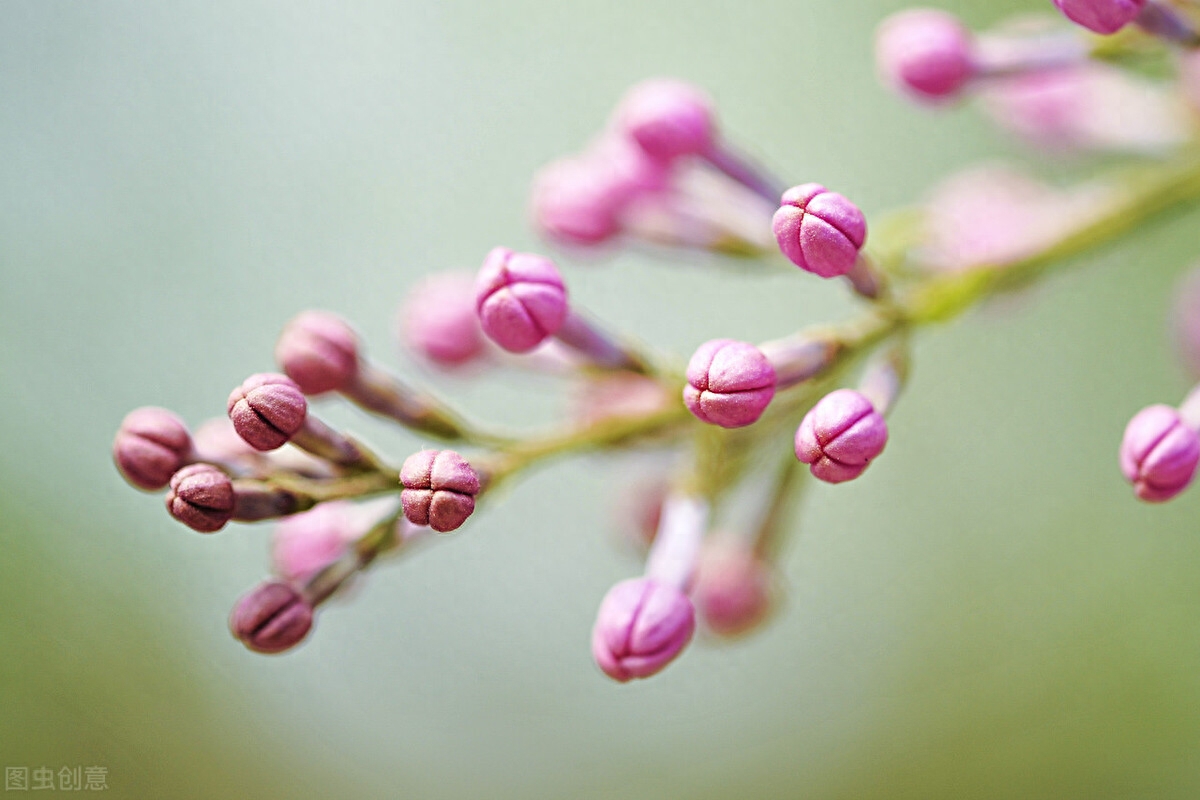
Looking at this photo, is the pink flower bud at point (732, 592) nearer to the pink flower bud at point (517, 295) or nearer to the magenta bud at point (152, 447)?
the pink flower bud at point (517, 295)

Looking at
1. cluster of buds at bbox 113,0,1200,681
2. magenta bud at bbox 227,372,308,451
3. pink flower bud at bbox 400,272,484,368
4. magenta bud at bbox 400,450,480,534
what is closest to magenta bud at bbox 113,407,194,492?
cluster of buds at bbox 113,0,1200,681

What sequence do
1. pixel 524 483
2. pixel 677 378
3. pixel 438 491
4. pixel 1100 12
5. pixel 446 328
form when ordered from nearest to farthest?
pixel 438 491 < pixel 1100 12 < pixel 677 378 < pixel 446 328 < pixel 524 483

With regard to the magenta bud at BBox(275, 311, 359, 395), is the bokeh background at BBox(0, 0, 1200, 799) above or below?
above

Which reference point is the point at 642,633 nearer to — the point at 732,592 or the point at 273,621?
the point at 273,621

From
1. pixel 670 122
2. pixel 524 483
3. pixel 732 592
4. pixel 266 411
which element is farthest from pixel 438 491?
pixel 524 483

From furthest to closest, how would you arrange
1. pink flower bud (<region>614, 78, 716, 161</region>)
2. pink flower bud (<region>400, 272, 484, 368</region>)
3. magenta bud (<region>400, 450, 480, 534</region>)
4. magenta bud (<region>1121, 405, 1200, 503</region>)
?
pink flower bud (<region>400, 272, 484, 368</region>), pink flower bud (<region>614, 78, 716, 161</region>), magenta bud (<region>1121, 405, 1200, 503</region>), magenta bud (<region>400, 450, 480, 534</region>)

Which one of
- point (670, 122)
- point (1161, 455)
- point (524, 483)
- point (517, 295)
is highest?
point (524, 483)

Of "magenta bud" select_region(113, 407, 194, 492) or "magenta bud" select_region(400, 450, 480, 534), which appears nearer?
"magenta bud" select_region(400, 450, 480, 534)

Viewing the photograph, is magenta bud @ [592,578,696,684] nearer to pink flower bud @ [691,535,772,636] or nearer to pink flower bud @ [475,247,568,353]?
pink flower bud @ [475,247,568,353]
